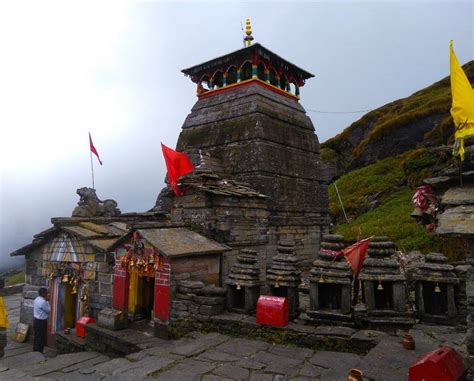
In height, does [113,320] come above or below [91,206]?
below

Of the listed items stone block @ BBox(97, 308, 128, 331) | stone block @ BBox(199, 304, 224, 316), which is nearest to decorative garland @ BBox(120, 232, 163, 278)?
stone block @ BBox(97, 308, 128, 331)

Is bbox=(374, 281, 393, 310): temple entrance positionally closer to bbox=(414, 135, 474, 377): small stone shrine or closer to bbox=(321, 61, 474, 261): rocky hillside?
bbox=(414, 135, 474, 377): small stone shrine

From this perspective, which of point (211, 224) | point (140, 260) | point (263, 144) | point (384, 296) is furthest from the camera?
point (263, 144)

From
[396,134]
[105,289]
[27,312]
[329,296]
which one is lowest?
[27,312]

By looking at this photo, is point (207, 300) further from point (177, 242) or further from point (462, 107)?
point (462, 107)

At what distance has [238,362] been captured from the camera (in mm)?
6020

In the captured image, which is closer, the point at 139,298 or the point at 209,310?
the point at 209,310

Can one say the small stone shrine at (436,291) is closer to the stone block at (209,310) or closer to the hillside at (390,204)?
the hillside at (390,204)

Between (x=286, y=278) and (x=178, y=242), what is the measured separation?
2.92m

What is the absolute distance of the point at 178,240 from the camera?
358 inches

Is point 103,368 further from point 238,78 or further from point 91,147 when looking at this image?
point 238,78

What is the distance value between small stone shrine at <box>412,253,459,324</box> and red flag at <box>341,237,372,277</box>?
1087mm

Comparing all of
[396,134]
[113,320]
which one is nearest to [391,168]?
[396,134]

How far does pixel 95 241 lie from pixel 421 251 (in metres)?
11.6
